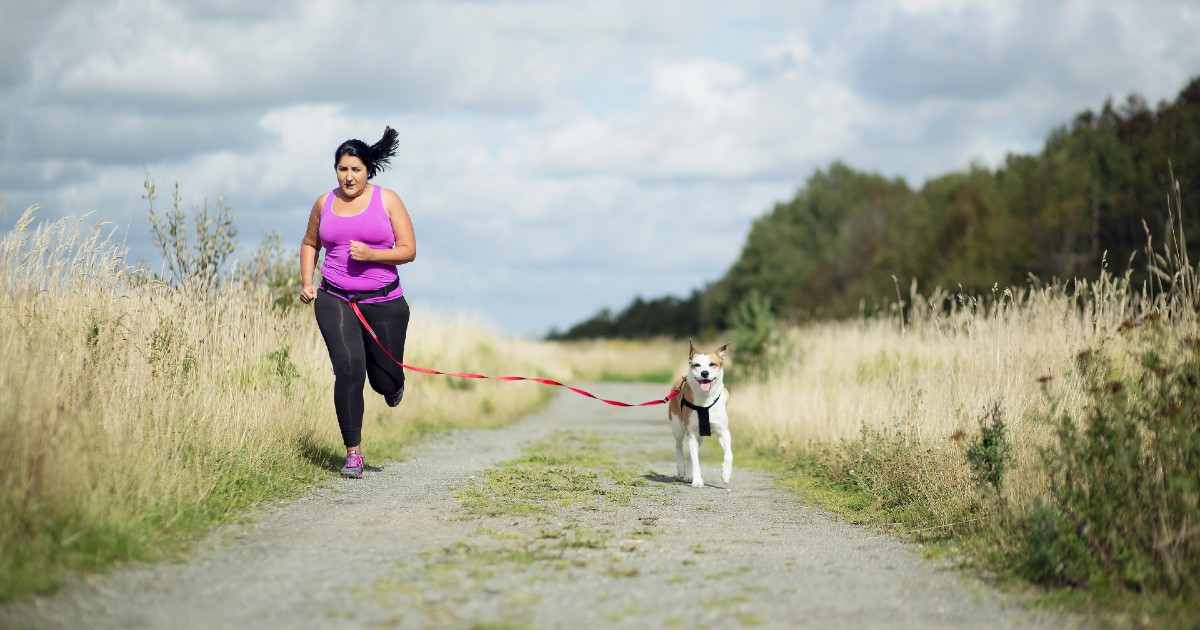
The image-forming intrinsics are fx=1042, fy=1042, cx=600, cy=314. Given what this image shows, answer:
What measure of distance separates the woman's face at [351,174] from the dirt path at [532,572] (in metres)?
2.46

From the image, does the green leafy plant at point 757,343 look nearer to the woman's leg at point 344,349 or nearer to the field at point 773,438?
the field at point 773,438

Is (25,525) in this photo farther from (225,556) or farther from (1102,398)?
(1102,398)

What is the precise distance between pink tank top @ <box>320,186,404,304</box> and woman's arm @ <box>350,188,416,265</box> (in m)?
0.04

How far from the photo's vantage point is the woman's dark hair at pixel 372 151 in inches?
344

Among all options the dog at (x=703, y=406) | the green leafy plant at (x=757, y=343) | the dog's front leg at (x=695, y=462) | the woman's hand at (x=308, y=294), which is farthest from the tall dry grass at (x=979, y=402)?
the green leafy plant at (x=757, y=343)

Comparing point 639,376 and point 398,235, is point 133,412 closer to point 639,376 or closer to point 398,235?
point 398,235

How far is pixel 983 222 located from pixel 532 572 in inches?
1917

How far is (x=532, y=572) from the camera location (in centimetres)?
544

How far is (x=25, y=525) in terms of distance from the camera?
5.30 metres

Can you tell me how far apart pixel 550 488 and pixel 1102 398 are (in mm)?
4359

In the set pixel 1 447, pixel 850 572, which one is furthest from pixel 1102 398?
pixel 1 447

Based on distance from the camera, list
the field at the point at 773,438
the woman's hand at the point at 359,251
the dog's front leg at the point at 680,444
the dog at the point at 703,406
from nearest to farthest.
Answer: the field at the point at 773,438
the woman's hand at the point at 359,251
the dog at the point at 703,406
the dog's front leg at the point at 680,444

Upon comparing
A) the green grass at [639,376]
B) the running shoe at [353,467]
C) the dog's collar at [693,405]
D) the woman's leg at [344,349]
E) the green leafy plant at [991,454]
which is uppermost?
the woman's leg at [344,349]

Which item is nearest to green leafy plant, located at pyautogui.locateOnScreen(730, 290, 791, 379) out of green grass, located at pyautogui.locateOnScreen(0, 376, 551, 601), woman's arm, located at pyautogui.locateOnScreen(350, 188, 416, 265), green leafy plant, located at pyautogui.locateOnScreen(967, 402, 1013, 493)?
woman's arm, located at pyautogui.locateOnScreen(350, 188, 416, 265)
